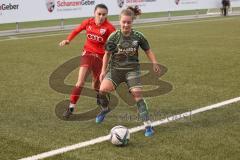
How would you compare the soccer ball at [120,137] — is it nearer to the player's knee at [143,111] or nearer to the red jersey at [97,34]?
the player's knee at [143,111]

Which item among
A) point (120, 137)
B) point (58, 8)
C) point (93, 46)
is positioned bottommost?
point (120, 137)

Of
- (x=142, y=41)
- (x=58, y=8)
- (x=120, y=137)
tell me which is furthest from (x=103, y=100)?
(x=58, y=8)

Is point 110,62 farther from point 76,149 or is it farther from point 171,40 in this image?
point 171,40

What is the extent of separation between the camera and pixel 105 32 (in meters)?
7.61

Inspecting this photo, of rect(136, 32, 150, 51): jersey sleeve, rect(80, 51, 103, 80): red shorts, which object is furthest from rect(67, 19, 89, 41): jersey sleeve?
rect(136, 32, 150, 51): jersey sleeve

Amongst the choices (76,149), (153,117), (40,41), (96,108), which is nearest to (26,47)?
(40,41)

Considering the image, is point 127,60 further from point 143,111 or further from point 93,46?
point 93,46

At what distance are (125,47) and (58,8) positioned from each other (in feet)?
65.2

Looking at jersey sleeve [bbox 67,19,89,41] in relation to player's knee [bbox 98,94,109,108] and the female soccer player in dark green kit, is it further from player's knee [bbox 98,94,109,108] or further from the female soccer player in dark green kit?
player's knee [bbox 98,94,109,108]

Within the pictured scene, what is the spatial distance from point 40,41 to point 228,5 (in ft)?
65.8

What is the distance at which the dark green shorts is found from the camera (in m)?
6.79

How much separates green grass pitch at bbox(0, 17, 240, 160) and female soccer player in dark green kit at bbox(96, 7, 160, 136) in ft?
1.78

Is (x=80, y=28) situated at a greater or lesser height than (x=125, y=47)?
greater

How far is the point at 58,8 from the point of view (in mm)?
25938
